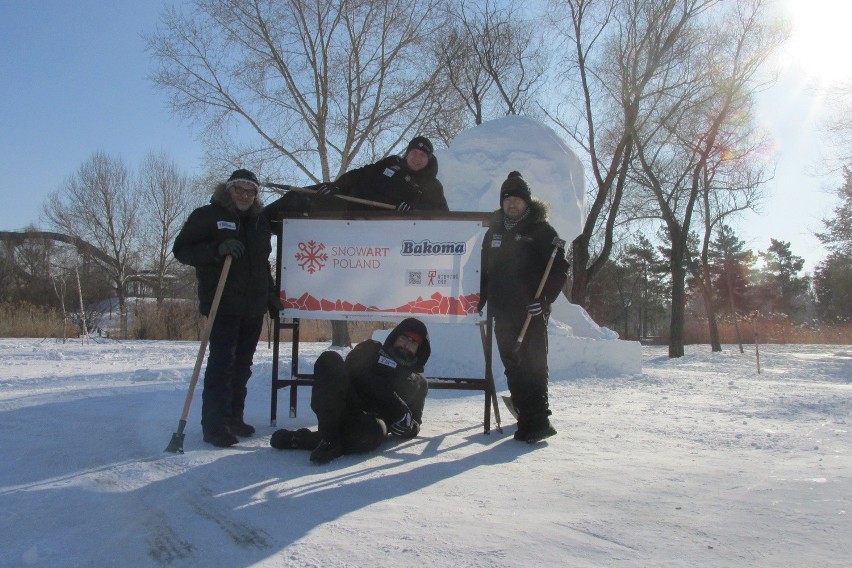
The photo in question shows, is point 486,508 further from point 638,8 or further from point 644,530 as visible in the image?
point 638,8

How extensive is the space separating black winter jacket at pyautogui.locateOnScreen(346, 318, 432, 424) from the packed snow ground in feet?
0.88

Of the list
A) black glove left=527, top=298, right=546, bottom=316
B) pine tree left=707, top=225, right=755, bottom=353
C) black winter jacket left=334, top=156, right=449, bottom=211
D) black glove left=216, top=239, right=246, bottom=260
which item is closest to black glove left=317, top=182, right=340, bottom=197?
black winter jacket left=334, top=156, right=449, bottom=211

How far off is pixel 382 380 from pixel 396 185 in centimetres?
187

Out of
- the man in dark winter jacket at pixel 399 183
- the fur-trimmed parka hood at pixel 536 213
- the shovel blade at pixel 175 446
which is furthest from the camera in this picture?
the man in dark winter jacket at pixel 399 183

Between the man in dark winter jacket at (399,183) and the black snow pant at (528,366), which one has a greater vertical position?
the man in dark winter jacket at (399,183)

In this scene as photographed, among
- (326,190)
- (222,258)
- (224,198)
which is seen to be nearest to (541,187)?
(326,190)

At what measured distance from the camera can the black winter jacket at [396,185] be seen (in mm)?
4980

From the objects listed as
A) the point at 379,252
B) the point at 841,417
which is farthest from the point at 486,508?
the point at 841,417

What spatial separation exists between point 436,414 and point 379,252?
1.66 metres

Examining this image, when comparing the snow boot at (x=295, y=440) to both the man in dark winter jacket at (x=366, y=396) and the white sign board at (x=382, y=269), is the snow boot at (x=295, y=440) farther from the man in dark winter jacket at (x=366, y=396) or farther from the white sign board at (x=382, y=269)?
the white sign board at (x=382, y=269)

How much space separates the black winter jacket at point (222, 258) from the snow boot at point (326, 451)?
111 centimetres

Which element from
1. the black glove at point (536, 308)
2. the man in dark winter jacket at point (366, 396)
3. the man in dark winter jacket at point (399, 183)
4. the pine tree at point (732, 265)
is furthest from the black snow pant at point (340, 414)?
the pine tree at point (732, 265)

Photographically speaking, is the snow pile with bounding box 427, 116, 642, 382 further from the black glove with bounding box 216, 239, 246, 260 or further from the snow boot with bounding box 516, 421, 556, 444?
the black glove with bounding box 216, 239, 246, 260

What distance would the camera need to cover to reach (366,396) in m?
3.79
